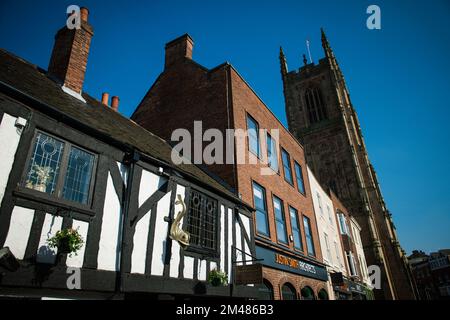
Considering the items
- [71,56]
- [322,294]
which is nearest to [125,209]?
[71,56]

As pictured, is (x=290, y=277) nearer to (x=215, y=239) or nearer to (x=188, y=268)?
(x=215, y=239)

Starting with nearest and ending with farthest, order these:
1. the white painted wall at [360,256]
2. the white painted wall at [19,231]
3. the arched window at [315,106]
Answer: the white painted wall at [19,231], the white painted wall at [360,256], the arched window at [315,106]

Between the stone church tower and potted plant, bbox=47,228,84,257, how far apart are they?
122ft

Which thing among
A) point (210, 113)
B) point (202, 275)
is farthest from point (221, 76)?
point (202, 275)

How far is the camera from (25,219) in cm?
457

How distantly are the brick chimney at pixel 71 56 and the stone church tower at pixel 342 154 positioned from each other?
3757cm

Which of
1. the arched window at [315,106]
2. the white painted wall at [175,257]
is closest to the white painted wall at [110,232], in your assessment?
the white painted wall at [175,257]

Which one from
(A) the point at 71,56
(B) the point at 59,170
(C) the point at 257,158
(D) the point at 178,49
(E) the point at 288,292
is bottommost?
(E) the point at 288,292

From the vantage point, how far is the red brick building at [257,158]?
11305 millimetres

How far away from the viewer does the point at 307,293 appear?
43.5ft

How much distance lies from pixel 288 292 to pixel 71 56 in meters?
11.6

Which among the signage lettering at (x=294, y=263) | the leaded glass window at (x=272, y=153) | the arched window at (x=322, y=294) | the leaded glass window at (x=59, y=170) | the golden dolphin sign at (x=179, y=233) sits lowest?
the arched window at (x=322, y=294)

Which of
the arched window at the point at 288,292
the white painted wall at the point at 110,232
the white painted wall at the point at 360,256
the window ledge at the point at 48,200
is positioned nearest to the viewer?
the window ledge at the point at 48,200

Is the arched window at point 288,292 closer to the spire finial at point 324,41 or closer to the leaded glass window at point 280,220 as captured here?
the leaded glass window at point 280,220
